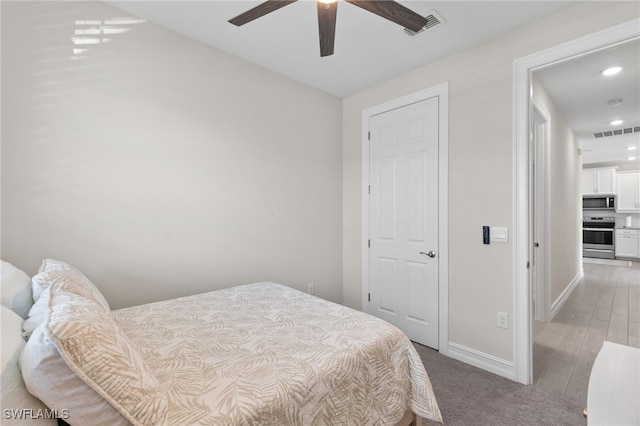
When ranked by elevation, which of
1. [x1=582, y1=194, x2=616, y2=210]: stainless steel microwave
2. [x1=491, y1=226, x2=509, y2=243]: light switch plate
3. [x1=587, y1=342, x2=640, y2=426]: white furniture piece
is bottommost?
[x1=587, y1=342, x2=640, y2=426]: white furniture piece

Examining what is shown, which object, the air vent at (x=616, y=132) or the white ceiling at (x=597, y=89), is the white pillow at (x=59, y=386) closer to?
the white ceiling at (x=597, y=89)

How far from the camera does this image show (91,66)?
199 centimetres

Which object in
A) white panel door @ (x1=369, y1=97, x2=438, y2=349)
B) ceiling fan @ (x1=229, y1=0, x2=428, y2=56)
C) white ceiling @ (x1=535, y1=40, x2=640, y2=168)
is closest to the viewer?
ceiling fan @ (x1=229, y1=0, x2=428, y2=56)

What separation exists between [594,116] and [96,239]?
594cm

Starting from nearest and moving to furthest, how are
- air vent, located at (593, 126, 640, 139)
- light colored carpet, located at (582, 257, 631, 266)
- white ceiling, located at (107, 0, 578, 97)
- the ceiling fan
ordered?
the ceiling fan < white ceiling, located at (107, 0, 578, 97) < air vent, located at (593, 126, 640, 139) < light colored carpet, located at (582, 257, 631, 266)

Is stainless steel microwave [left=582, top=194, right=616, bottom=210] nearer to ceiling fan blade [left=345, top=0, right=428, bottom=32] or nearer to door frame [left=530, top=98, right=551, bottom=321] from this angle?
door frame [left=530, top=98, right=551, bottom=321]

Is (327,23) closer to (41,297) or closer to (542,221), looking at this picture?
(41,297)

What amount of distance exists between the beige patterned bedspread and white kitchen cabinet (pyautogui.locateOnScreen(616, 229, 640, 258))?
891cm

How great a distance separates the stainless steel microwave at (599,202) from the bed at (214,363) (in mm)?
8943

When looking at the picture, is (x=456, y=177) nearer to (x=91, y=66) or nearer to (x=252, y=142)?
(x=252, y=142)

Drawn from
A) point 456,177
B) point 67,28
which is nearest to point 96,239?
point 67,28

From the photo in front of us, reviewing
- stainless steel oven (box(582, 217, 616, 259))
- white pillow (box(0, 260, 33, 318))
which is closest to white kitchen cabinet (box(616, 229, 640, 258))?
stainless steel oven (box(582, 217, 616, 259))

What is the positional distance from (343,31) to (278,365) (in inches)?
93.9

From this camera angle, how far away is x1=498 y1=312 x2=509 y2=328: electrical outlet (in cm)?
236
